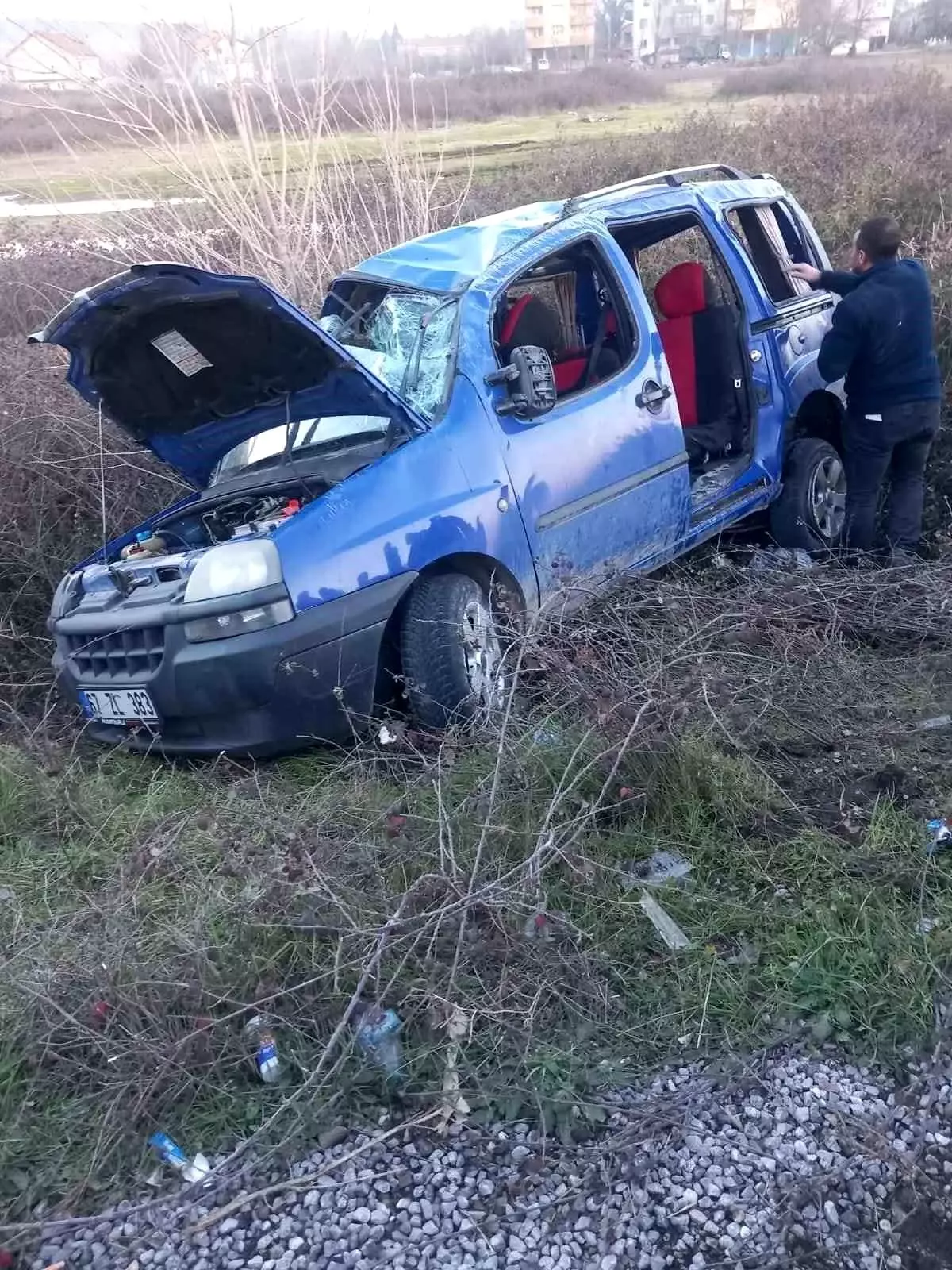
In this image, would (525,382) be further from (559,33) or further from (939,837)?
(559,33)

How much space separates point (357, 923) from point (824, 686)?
6.73 feet

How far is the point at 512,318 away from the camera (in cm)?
471

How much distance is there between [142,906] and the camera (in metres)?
3.13

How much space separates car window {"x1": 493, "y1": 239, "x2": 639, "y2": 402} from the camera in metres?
4.61

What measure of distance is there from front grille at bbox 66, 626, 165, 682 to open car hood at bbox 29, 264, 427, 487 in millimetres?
1121

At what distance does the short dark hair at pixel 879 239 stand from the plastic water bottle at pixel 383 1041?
14.4 feet

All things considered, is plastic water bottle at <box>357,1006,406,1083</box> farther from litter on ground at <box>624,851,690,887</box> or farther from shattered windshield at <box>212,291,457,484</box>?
shattered windshield at <box>212,291,457,484</box>

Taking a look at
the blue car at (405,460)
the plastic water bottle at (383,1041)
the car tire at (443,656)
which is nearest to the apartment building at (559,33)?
the blue car at (405,460)

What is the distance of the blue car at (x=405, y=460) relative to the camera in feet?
11.7

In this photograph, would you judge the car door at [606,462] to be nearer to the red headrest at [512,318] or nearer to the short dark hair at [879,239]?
the red headrest at [512,318]

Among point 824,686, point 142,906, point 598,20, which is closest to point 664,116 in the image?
point 598,20

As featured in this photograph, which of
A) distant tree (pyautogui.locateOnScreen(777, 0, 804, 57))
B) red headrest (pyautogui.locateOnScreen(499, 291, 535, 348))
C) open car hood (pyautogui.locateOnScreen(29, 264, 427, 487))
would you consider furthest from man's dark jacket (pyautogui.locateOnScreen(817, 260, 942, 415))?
distant tree (pyautogui.locateOnScreen(777, 0, 804, 57))

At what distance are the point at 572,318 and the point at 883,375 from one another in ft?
5.25

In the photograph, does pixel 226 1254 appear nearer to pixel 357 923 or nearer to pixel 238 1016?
pixel 238 1016
